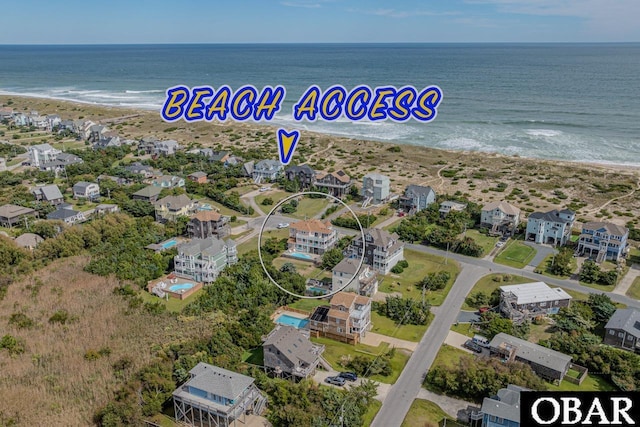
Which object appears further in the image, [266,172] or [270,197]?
[266,172]

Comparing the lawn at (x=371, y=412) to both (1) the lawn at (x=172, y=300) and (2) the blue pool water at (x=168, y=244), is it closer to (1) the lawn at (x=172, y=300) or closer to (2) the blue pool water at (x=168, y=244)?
(1) the lawn at (x=172, y=300)

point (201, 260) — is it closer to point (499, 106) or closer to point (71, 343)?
point (71, 343)

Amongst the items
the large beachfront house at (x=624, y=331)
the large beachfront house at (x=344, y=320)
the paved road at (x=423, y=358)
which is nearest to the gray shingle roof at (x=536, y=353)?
the paved road at (x=423, y=358)

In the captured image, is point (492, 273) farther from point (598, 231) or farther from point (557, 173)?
point (557, 173)

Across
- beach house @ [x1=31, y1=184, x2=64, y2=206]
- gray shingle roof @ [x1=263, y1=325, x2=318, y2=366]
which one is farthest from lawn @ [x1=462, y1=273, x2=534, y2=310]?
beach house @ [x1=31, y1=184, x2=64, y2=206]

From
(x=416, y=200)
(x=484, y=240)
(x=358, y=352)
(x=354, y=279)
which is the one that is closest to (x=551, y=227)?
(x=484, y=240)

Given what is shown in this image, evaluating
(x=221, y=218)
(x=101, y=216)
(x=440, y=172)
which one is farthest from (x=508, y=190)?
(x=101, y=216)

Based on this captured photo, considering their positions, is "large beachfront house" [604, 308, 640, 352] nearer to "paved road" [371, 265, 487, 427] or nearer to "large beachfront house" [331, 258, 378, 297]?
"paved road" [371, 265, 487, 427]
